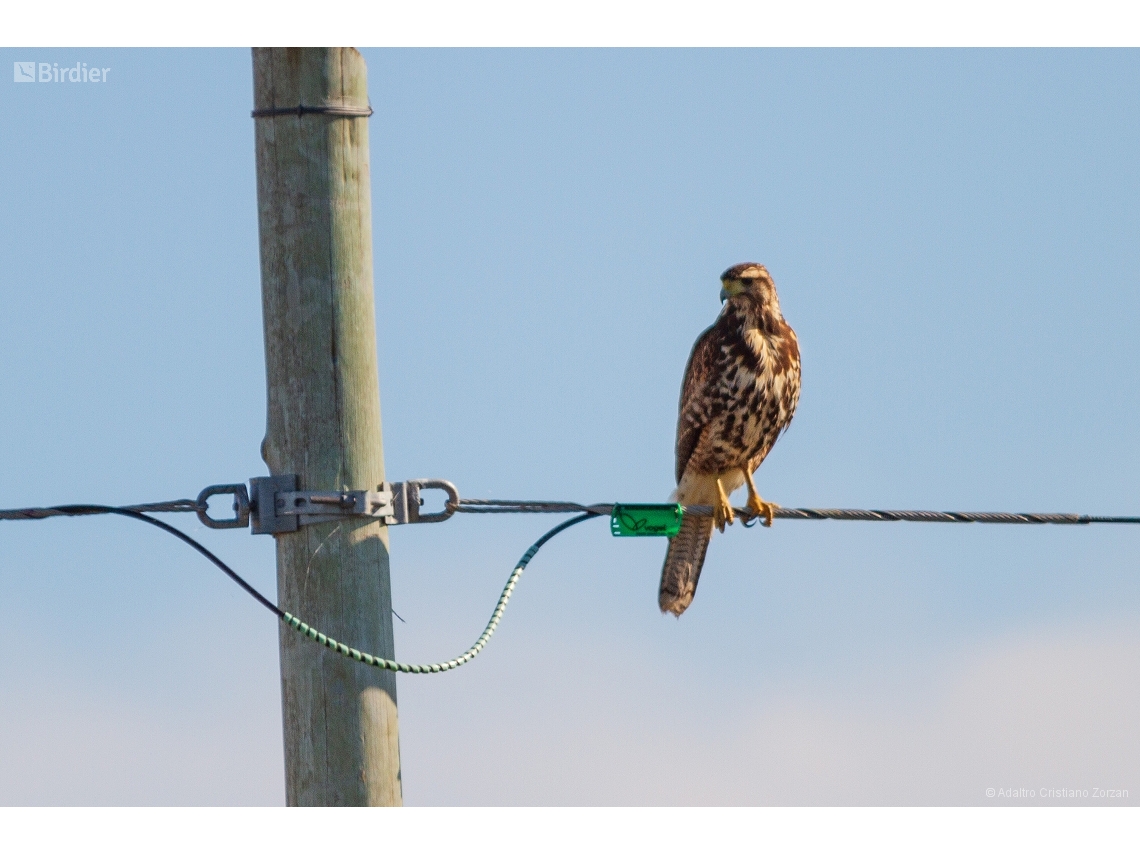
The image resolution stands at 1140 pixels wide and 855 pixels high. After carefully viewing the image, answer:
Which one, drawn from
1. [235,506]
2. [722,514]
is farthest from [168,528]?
[722,514]

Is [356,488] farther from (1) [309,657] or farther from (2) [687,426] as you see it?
(2) [687,426]

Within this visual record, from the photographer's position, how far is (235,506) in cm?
453

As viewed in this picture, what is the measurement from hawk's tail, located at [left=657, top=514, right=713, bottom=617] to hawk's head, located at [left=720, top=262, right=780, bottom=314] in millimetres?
1138

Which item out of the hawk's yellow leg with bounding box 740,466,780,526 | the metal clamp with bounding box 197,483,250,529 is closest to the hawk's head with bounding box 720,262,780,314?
the hawk's yellow leg with bounding box 740,466,780,526

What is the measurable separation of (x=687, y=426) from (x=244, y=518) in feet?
11.5

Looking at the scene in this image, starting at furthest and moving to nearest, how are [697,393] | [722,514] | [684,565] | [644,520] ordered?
[697,393], [684,565], [722,514], [644,520]

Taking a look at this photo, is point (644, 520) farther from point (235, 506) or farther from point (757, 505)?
point (757, 505)

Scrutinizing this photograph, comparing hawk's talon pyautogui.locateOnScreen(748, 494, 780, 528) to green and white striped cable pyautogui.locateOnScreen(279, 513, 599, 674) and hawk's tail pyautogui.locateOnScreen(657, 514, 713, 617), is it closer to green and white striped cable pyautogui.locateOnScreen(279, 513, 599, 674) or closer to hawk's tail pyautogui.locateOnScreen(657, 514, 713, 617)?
hawk's tail pyautogui.locateOnScreen(657, 514, 713, 617)

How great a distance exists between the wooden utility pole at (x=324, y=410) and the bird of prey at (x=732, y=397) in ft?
9.84

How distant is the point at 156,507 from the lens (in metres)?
4.64

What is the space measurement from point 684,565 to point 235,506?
3.23m

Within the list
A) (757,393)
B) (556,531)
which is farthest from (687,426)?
(556,531)

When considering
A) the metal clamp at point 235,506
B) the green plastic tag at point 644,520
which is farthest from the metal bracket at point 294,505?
the green plastic tag at point 644,520

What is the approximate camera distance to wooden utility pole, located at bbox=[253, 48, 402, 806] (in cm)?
440
